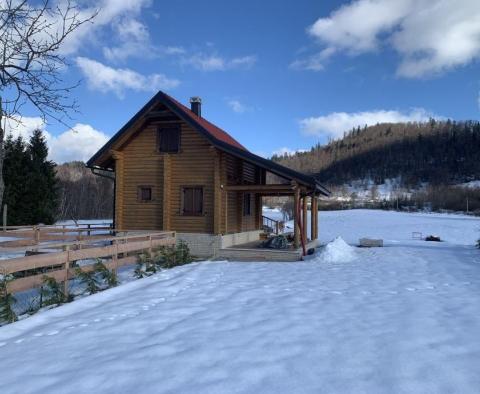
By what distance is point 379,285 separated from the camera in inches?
Result: 311

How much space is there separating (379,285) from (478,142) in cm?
13694

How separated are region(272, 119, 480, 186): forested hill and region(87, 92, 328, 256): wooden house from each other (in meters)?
112

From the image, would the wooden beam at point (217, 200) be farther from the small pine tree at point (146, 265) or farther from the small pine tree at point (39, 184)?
the small pine tree at point (39, 184)

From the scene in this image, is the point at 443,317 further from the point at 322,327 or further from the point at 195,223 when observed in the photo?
the point at 195,223

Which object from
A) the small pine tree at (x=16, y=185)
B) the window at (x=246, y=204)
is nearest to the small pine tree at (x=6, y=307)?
the window at (x=246, y=204)

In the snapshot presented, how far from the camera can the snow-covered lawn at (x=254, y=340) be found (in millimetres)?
3441

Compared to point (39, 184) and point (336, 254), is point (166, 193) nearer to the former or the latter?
point (336, 254)

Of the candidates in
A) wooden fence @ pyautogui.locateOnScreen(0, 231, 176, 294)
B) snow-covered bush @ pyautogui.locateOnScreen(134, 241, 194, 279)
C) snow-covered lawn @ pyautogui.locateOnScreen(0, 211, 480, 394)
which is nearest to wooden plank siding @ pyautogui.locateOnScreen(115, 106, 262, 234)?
snow-covered bush @ pyautogui.locateOnScreen(134, 241, 194, 279)

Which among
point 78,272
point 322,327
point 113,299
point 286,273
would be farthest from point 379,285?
point 78,272

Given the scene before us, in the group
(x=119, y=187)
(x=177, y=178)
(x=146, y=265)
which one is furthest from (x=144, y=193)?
(x=146, y=265)

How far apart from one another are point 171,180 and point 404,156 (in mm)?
134762

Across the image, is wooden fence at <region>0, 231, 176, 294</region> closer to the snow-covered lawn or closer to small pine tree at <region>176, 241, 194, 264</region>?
the snow-covered lawn

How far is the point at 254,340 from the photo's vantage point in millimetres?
4484

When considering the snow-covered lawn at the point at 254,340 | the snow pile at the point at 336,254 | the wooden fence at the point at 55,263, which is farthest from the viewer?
the snow pile at the point at 336,254
